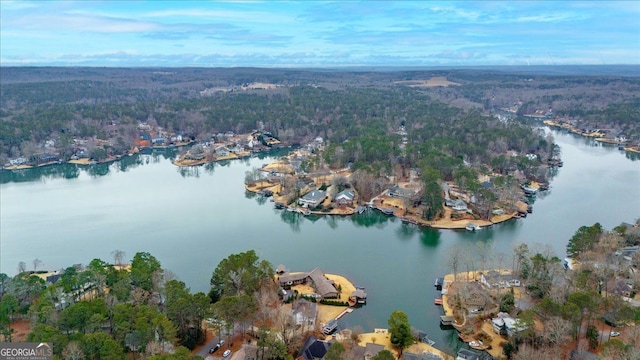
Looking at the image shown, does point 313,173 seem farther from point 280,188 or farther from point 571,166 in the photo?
point 571,166

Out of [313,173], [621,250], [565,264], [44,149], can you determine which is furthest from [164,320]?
[44,149]

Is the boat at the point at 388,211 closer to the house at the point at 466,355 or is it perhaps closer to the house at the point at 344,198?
the house at the point at 344,198

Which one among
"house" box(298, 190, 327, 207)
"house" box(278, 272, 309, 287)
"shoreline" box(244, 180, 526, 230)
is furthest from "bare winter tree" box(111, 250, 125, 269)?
"house" box(298, 190, 327, 207)

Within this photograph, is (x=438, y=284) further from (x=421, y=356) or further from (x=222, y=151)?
(x=222, y=151)

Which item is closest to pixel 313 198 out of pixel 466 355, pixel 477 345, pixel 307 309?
pixel 307 309

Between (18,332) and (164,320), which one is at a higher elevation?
(164,320)

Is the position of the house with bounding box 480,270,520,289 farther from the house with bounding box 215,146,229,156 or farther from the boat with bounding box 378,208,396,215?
the house with bounding box 215,146,229,156
